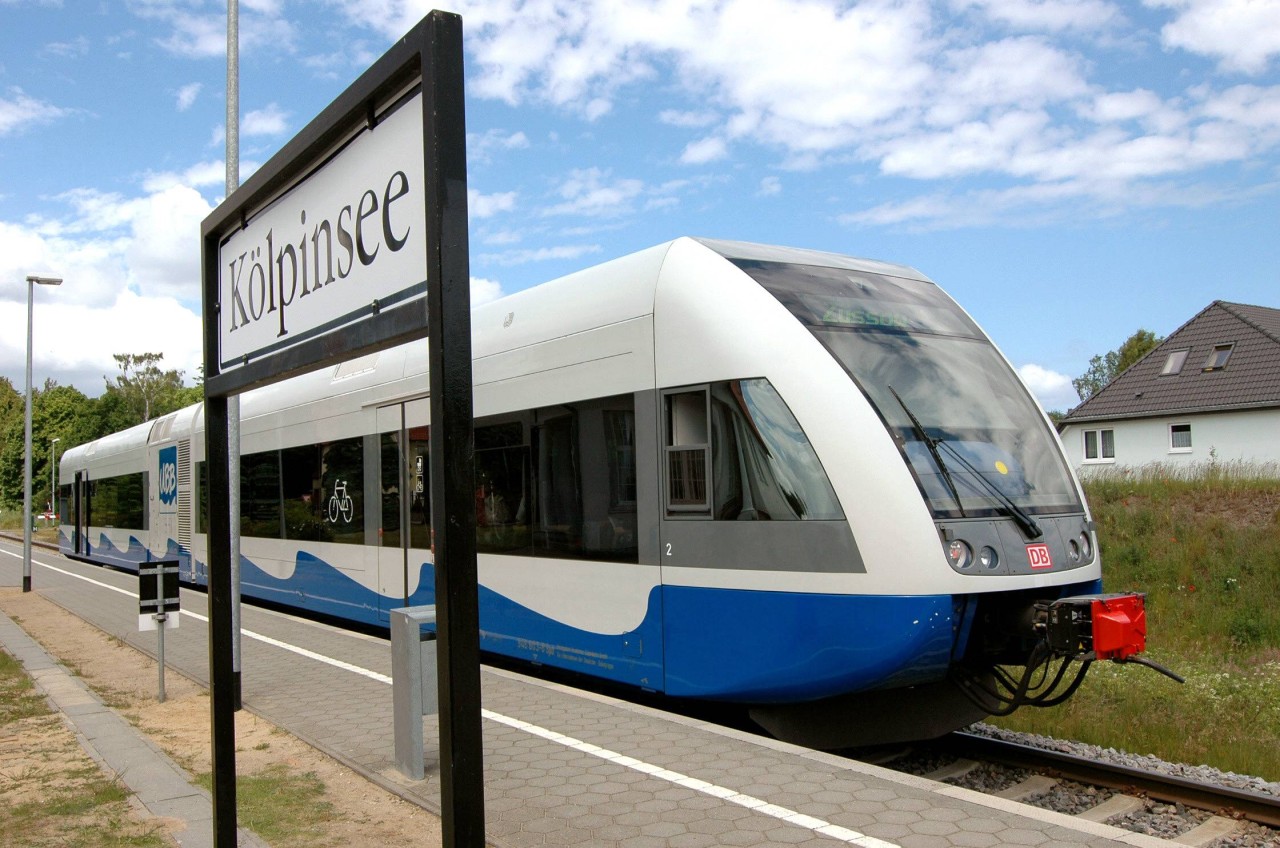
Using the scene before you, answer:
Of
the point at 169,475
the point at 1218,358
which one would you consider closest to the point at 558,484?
the point at 169,475

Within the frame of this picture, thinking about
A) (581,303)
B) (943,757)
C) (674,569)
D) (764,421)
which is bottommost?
(943,757)

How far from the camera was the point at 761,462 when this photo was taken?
645 centimetres

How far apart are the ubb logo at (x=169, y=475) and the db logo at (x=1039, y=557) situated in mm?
17211

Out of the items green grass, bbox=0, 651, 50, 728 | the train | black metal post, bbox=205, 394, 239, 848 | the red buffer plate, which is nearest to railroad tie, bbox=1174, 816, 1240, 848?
the red buffer plate

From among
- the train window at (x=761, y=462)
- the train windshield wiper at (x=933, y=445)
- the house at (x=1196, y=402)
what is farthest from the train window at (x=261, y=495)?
the house at (x=1196, y=402)

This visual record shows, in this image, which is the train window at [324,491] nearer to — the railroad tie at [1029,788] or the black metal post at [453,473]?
the railroad tie at [1029,788]

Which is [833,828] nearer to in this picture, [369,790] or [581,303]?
[369,790]

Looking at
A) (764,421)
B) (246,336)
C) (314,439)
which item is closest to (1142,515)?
(314,439)

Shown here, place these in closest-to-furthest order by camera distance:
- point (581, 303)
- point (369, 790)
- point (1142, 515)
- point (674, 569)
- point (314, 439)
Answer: point (369, 790) → point (674, 569) → point (581, 303) → point (314, 439) → point (1142, 515)

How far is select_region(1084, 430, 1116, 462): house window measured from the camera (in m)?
37.9

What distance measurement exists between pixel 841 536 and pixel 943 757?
1.98 meters

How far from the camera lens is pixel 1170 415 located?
35438 mm

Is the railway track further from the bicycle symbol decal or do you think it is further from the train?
the bicycle symbol decal

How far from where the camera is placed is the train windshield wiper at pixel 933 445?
613 centimetres
